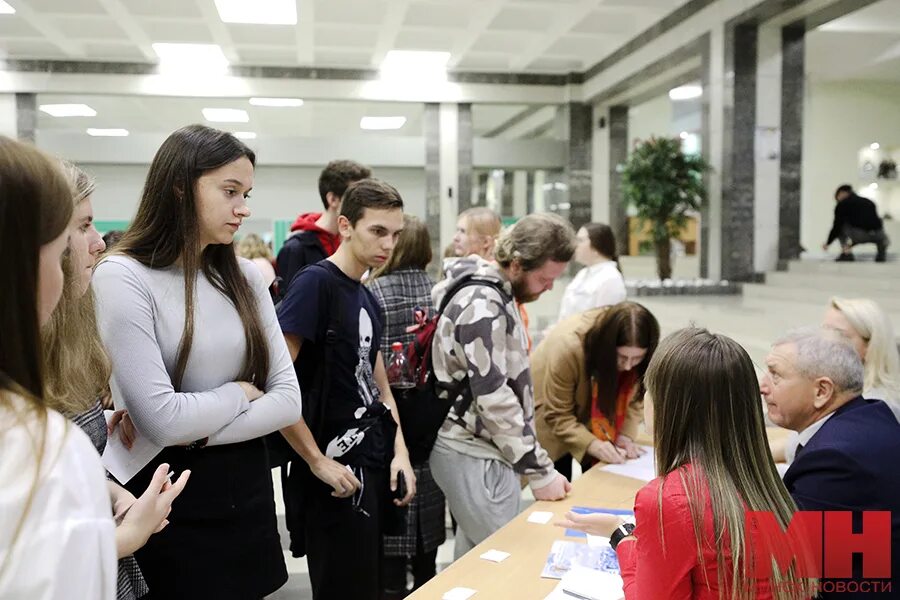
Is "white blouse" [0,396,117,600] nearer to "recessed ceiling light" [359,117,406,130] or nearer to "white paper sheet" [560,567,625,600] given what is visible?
"white paper sheet" [560,567,625,600]

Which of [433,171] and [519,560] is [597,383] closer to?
[519,560]

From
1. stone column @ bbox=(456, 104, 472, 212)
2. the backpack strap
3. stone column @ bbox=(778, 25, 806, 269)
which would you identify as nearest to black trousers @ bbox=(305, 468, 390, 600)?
the backpack strap

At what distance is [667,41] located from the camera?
35.0ft

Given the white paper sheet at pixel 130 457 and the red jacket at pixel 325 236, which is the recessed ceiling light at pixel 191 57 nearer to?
the red jacket at pixel 325 236

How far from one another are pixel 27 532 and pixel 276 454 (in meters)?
1.57

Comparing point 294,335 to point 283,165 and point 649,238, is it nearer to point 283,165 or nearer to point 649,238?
point 649,238

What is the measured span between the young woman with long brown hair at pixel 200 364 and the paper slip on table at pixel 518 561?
435 mm

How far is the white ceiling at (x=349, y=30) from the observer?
9.84m

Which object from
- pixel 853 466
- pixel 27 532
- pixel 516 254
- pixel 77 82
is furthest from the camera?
pixel 77 82

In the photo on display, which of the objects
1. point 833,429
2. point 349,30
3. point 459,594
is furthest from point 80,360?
point 349,30

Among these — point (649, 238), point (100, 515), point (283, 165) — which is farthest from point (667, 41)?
point (100, 515)

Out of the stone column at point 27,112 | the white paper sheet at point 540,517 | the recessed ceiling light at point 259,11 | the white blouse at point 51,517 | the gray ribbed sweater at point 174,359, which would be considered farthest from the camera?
the stone column at point 27,112

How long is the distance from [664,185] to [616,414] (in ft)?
24.7

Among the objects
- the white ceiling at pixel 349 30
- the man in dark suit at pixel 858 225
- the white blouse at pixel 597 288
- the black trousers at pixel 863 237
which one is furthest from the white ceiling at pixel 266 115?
the white blouse at pixel 597 288
